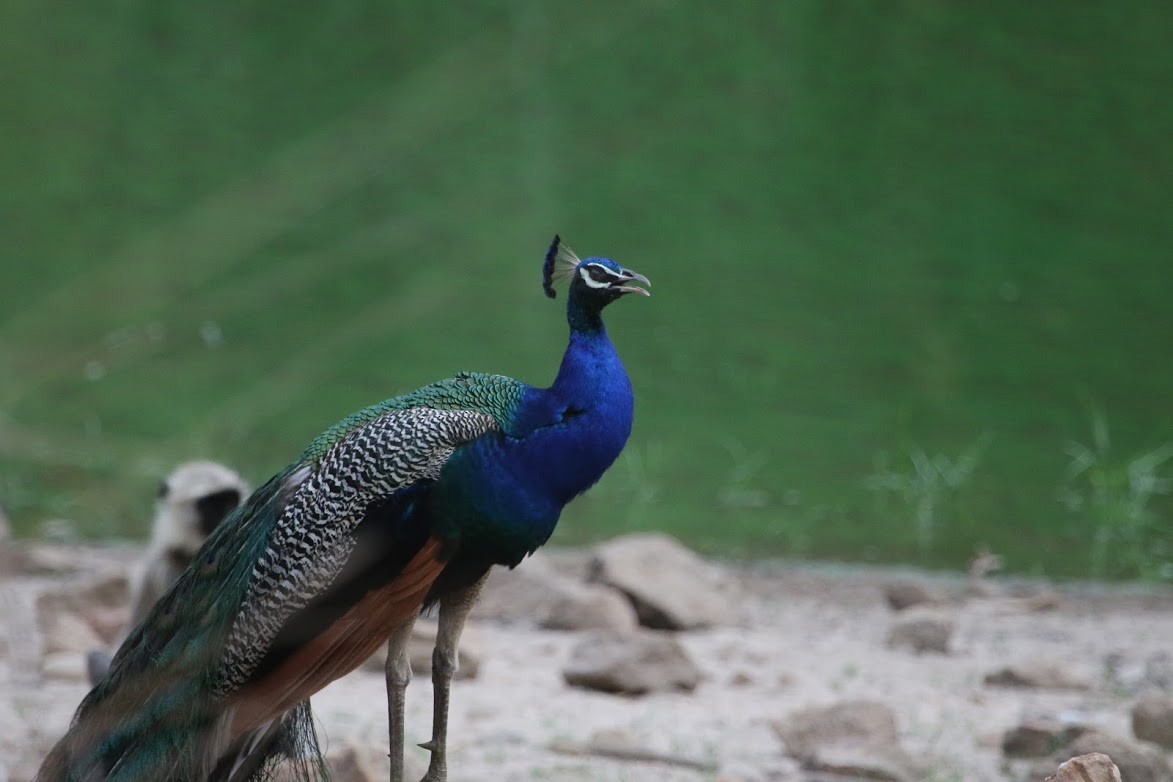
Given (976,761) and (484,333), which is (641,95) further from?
(484,333)

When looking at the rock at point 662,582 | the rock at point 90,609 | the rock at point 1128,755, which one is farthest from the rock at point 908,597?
the rock at point 90,609

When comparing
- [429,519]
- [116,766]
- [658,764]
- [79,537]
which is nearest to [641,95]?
[429,519]

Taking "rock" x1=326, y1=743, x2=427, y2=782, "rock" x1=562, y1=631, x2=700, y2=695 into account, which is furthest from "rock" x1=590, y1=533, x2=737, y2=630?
"rock" x1=326, y1=743, x2=427, y2=782

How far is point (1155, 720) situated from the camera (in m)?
5.05

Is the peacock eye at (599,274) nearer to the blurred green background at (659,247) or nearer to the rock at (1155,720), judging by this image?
the blurred green background at (659,247)

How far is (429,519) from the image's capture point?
344 centimetres

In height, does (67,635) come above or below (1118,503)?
below

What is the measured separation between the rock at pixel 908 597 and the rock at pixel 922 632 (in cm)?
55

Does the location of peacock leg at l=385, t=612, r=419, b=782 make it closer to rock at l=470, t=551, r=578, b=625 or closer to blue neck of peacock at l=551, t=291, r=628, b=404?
blue neck of peacock at l=551, t=291, r=628, b=404

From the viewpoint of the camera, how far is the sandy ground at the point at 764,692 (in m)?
4.82

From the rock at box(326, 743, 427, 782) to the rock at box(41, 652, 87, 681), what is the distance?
1.31 meters

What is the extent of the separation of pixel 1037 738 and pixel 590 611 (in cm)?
196

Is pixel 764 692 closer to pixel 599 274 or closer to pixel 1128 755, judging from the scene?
pixel 1128 755

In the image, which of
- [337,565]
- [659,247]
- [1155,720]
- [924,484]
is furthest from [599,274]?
[659,247]
